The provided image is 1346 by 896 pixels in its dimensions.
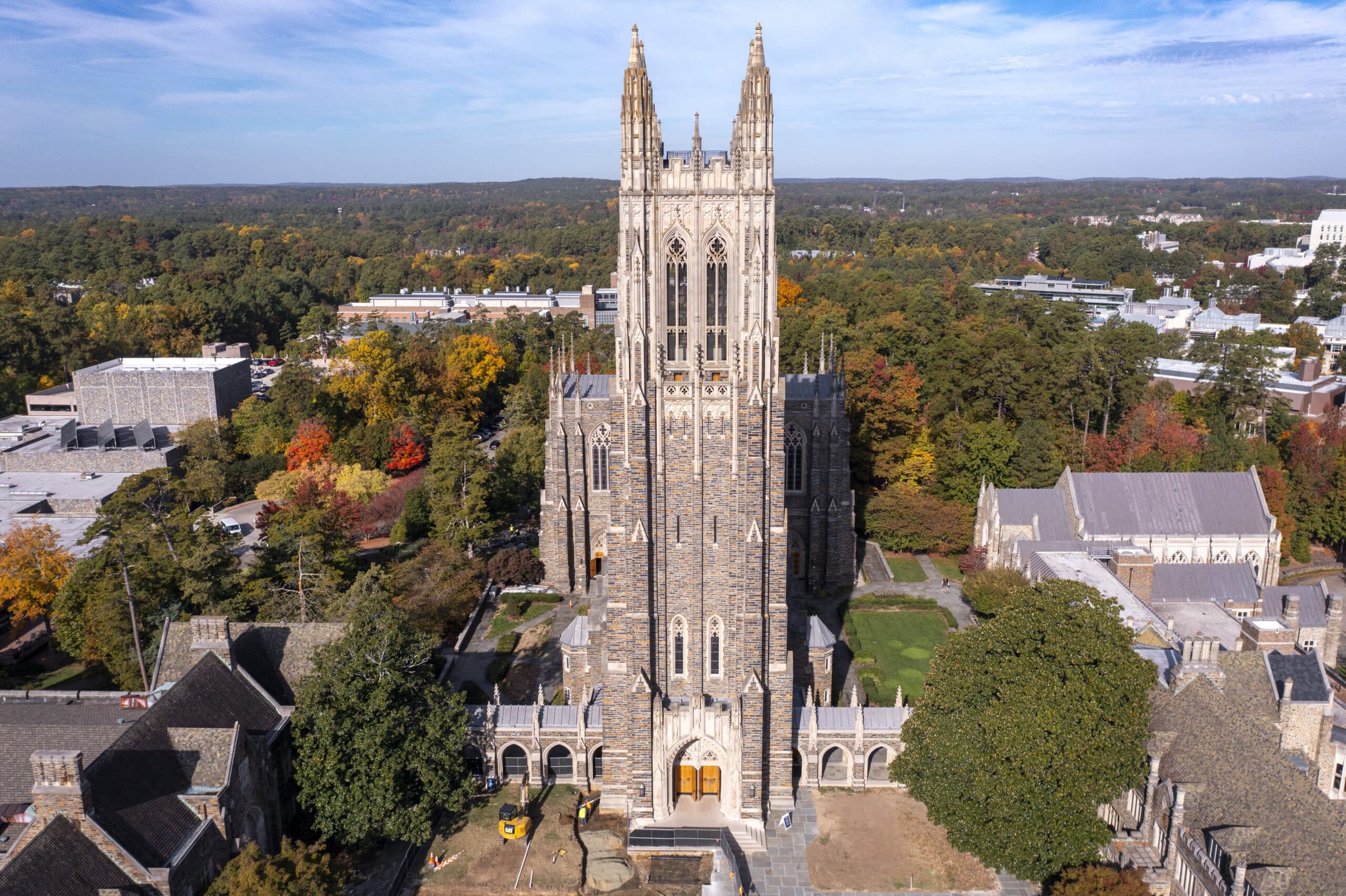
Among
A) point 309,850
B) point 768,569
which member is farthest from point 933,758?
point 309,850

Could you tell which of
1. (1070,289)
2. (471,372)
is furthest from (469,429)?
(1070,289)

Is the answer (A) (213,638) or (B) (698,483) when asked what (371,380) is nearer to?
(A) (213,638)

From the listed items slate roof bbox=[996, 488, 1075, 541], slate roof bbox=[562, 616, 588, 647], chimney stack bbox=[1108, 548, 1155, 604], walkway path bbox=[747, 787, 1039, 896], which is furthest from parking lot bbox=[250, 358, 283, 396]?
chimney stack bbox=[1108, 548, 1155, 604]

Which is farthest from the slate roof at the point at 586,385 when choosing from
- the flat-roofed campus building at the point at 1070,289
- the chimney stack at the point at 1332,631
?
the flat-roofed campus building at the point at 1070,289

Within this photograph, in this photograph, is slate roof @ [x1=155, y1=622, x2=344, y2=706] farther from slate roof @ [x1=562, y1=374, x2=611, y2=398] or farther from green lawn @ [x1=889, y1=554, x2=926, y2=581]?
green lawn @ [x1=889, y1=554, x2=926, y2=581]

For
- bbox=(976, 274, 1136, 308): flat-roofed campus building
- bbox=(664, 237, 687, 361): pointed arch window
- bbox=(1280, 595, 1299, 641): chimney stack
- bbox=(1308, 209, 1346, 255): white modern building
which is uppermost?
bbox=(1308, 209, 1346, 255): white modern building

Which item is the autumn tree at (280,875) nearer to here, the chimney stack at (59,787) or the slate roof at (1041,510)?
the chimney stack at (59,787)
